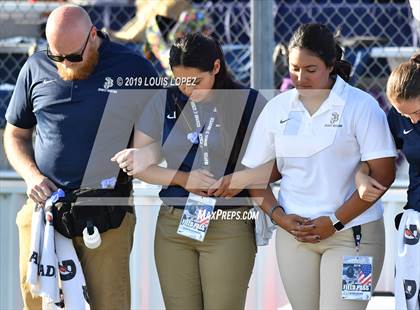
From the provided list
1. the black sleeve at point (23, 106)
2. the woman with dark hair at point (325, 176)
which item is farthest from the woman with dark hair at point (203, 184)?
the black sleeve at point (23, 106)

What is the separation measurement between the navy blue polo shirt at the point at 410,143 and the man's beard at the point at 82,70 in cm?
132

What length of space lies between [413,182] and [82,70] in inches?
59.3

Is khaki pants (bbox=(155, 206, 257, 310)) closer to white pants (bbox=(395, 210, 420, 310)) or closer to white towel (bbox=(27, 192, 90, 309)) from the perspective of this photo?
white towel (bbox=(27, 192, 90, 309))

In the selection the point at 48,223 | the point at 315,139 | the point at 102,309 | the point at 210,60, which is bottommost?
the point at 102,309

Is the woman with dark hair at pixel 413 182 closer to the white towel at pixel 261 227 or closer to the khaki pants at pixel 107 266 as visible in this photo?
the white towel at pixel 261 227

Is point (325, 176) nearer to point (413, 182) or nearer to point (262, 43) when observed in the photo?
point (413, 182)

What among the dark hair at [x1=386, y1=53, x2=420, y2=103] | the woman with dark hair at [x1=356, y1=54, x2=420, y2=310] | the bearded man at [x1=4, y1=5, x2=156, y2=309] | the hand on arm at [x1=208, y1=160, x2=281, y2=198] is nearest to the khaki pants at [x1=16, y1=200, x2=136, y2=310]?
the bearded man at [x1=4, y1=5, x2=156, y2=309]

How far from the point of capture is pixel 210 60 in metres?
4.09

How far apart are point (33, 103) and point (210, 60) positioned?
87 centimetres

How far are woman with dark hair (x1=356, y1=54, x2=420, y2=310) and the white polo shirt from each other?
84 mm

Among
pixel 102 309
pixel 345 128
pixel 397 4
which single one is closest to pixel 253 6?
pixel 345 128

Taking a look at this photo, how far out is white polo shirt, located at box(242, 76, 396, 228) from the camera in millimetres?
3908

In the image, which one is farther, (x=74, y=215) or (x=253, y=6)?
(x=253, y=6)

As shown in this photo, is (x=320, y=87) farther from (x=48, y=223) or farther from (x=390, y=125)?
(x=48, y=223)
